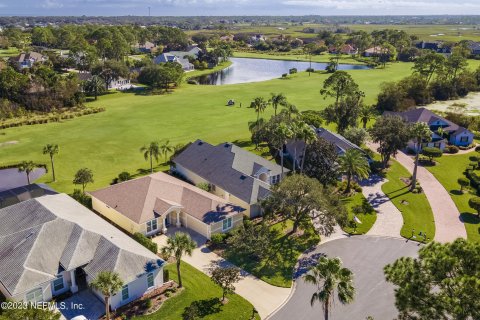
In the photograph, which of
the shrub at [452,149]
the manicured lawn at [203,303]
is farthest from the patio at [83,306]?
A: the shrub at [452,149]

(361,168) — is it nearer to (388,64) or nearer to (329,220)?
(329,220)

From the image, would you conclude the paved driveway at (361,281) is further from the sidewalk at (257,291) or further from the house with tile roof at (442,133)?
the house with tile roof at (442,133)

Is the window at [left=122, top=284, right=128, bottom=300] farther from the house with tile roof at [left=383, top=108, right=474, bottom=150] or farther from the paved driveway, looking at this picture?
the house with tile roof at [left=383, top=108, right=474, bottom=150]

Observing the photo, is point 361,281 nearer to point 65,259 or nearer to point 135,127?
point 65,259

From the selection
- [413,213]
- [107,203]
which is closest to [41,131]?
[107,203]

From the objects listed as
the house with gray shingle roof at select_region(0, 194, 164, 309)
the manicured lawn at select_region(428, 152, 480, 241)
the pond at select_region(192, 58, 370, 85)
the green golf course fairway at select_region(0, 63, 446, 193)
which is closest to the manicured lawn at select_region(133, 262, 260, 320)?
the house with gray shingle roof at select_region(0, 194, 164, 309)

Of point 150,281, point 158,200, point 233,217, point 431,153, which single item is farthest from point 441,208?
point 150,281
